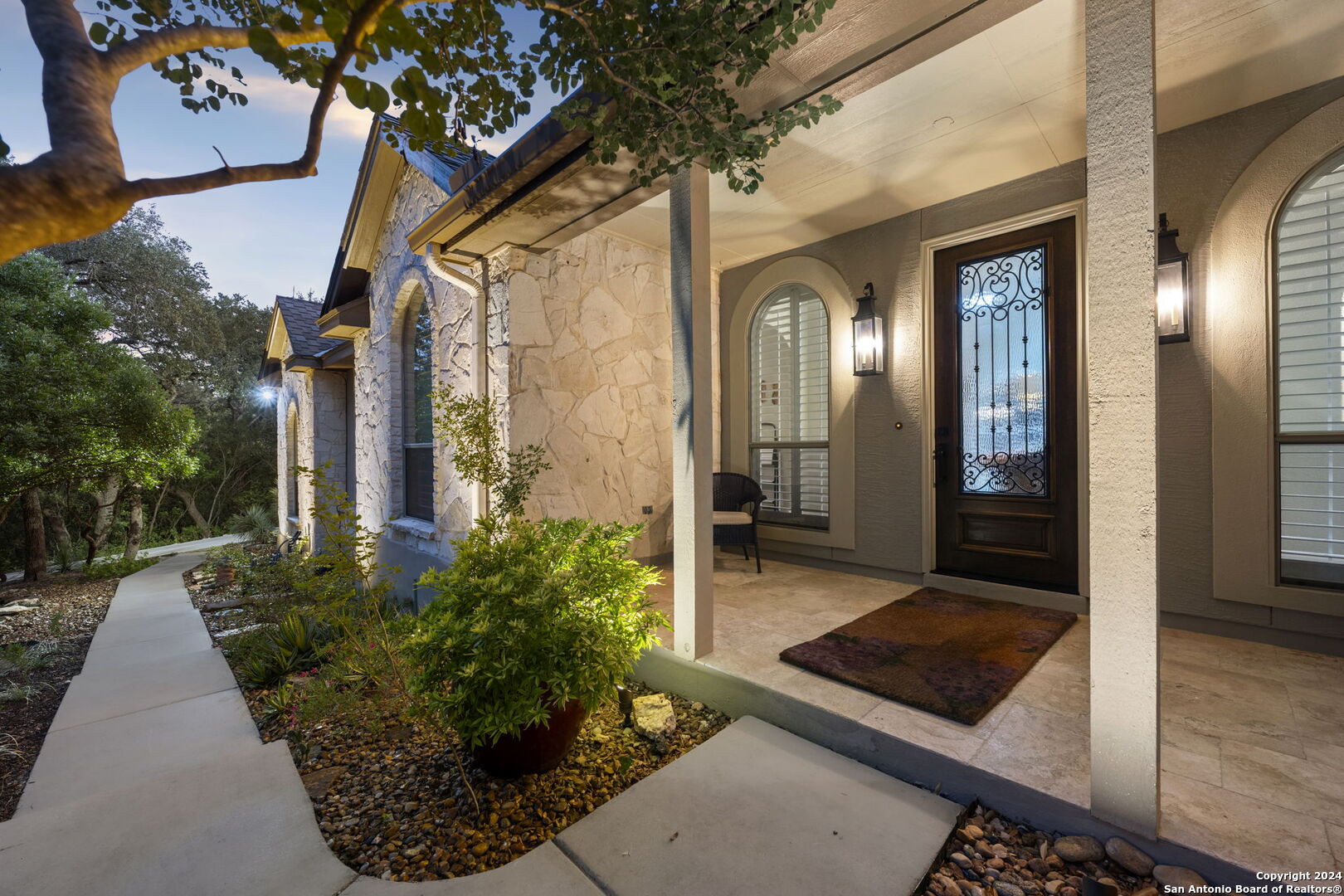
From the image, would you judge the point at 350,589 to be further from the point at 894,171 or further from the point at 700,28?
the point at 894,171

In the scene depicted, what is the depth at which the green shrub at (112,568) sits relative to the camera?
23.4ft

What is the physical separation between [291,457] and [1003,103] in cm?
1133

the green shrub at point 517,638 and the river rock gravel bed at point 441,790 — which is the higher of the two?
the green shrub at point 517,638

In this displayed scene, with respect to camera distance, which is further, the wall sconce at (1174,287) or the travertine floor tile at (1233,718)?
the wall sconce at (1174,287)

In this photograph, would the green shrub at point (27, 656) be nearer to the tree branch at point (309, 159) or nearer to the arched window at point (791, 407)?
the tree branch at point (309, 159)

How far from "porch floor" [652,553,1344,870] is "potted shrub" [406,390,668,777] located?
A: 27.3 inches

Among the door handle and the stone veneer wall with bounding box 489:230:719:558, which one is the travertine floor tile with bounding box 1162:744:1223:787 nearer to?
the door handle

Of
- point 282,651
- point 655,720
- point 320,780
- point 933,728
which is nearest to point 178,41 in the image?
point 320,780

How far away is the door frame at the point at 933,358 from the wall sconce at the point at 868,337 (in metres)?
0.32

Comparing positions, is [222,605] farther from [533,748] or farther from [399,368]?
[533,748]

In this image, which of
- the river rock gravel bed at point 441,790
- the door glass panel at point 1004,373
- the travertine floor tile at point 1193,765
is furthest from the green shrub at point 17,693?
the door glass panel at point 1004,373

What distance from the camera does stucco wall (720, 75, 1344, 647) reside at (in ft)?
9.05

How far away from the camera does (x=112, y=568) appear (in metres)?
7.39

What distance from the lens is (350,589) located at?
233 cm
